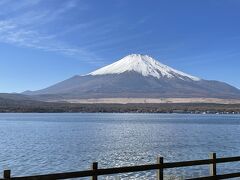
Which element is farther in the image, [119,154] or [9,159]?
[119,154]

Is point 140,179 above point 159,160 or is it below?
below

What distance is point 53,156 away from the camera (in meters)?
43.4

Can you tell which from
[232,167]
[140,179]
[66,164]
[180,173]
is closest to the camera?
[140,179]

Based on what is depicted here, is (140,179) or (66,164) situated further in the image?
(66,164)

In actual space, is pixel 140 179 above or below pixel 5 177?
below

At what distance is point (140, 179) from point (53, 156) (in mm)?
16414

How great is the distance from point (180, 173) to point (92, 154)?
1644 cm

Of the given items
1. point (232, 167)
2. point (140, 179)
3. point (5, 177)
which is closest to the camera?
point (5, 177)

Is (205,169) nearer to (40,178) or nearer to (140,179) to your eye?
(140,179)

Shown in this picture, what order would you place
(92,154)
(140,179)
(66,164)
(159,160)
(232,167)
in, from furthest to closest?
1. (92,154)
2. (66,164)
3. (232,167)
4. (140,179)
5. (159,160)

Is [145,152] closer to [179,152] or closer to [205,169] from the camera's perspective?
[179,152]

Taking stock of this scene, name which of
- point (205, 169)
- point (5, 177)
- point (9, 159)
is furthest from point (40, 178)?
point (9, 159)

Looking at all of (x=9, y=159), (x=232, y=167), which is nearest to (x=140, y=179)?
(x=232, y=167)

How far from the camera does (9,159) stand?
40844 mm
